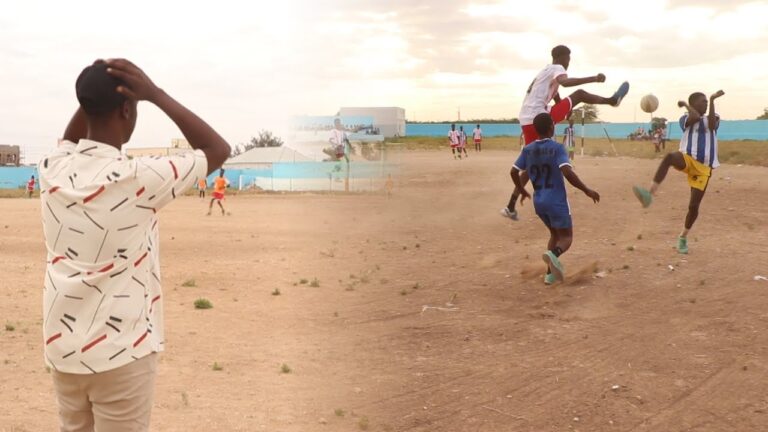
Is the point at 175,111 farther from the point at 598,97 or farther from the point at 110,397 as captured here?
the point at 598,97

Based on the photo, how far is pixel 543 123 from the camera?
802 cm

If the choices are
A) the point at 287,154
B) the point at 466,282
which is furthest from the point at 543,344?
the point at 287,154

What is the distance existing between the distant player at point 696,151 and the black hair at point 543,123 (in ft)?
6.71

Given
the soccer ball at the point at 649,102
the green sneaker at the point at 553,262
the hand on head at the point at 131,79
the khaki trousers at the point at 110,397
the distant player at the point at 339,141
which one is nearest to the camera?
the hand on head at the point at 131,79

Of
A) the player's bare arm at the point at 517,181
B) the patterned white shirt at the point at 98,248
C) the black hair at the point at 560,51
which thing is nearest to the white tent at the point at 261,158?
the player's bare arm at the point at 517,181

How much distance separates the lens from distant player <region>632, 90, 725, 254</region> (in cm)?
955

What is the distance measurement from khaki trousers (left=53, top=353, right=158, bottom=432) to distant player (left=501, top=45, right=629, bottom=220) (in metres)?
6.41

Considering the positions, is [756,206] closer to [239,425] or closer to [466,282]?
[466,282]

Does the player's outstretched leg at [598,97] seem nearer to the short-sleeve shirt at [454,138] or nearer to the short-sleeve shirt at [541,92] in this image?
the short-sleeve shirt at [541,92]

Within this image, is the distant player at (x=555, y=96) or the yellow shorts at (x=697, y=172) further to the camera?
the yellow shorts at (x=697, y=172)

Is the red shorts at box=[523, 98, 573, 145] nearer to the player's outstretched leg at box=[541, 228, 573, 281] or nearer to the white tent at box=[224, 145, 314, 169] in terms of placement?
the player's outstretched leg at box=[541, 228, 573, 281]

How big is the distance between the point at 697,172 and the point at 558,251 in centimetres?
272

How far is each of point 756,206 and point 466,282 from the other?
6.88 metres

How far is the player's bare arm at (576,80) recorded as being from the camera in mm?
8086
